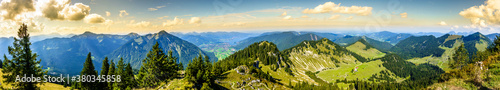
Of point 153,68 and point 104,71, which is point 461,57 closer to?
point 153,68

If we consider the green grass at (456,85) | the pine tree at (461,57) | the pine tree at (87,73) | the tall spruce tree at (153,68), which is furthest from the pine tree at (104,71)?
the pine tree at (461,57)

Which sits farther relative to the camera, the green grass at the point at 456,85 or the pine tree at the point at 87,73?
the pine tree at the point at 87,73

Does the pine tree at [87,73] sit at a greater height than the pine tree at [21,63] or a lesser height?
lesser

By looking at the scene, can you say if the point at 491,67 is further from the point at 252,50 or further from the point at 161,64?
the point at 252,50

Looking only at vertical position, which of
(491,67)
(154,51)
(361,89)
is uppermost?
(154,51)

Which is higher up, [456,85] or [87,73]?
[87,73]

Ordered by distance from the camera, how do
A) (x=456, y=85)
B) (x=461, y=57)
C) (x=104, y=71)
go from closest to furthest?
(x=456, y=85) → (x=104, y=71) → (x=461, y=57)

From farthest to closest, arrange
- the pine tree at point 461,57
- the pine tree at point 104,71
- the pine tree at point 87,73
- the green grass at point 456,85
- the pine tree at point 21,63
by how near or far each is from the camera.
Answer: the pine tree at point 461,57
the pine tree at point 104,71
the pine tree at point 87,73
the green grass at point 456,85
the pine tree at point 21,63

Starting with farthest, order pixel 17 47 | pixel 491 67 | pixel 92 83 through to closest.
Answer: pixel 92 83, pixel 491 67, pixel 17 47

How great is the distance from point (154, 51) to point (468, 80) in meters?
69.4

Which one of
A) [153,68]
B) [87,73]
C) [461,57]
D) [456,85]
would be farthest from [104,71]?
[461,57]

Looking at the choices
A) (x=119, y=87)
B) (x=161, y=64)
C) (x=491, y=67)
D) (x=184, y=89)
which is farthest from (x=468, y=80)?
(x=119, y=87)

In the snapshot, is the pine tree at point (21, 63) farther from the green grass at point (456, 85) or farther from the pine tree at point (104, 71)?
the green grass at point (456, 85)

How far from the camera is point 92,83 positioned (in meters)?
46.8
